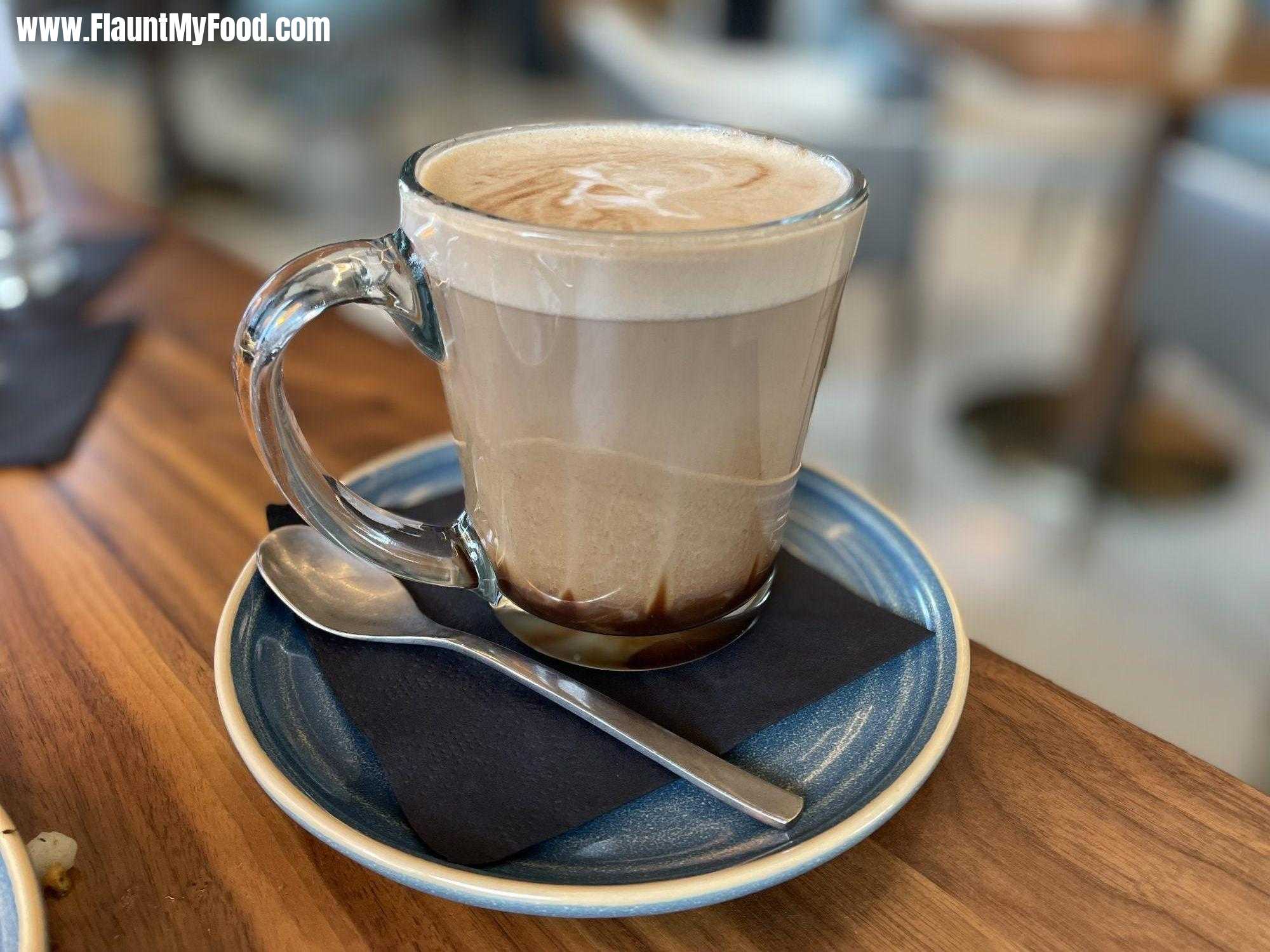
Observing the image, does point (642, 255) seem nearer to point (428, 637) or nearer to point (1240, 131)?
point (428, 637)

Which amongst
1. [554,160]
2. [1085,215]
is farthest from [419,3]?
[554,160]

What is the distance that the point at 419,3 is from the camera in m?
4.01

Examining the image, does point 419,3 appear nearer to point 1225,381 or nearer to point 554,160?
point 1225,381

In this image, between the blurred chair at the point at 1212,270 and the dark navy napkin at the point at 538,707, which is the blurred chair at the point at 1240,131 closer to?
the blurred chair at the point at 1212,270

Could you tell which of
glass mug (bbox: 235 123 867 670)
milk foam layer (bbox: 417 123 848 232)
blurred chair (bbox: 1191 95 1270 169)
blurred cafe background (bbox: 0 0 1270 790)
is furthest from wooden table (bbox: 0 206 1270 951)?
blurred chair (bbox: 1191 95 1270 169)

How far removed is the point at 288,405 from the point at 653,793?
0.75 ft

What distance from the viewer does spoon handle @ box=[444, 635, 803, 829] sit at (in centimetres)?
37

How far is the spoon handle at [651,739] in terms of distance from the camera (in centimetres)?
37

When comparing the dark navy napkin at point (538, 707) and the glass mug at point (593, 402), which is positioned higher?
the glass mug at point (593, 402)

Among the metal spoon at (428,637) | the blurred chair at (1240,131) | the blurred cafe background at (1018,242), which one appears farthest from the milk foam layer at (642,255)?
the blurred chair at (1240,131)

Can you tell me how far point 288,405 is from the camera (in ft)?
1.47

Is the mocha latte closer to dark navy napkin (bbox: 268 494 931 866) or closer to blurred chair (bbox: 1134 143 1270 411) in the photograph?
dark navy napkin (bbox: 268 494 931 866)

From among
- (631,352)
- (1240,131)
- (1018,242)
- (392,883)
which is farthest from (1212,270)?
(392,883)

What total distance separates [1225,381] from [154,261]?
1472 mm
